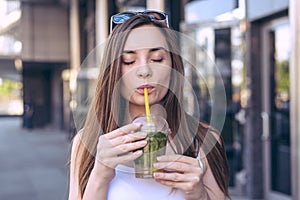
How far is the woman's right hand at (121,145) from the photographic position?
3.39ft

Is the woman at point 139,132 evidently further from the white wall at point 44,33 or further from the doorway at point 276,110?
the white wall at point 44,33

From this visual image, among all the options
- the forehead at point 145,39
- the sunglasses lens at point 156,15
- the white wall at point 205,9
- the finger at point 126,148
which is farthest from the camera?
the white wall at point 205,9

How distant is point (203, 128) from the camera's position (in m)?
1.30

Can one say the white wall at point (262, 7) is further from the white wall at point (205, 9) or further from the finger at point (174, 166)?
the finger at point (174, 166)

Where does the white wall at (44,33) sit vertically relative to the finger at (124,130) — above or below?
above

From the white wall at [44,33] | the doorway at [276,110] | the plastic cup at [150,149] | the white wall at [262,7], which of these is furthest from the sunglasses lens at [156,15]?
the white wall at [44,33]

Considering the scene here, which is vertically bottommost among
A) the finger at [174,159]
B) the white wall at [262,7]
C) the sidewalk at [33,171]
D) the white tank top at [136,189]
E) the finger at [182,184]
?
the sidewalk at [33,171]

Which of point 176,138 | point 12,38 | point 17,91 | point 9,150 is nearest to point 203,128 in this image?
point 176,138

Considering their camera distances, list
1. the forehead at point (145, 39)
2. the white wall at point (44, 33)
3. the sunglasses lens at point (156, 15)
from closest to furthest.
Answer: the forehead at point (145, 39), the sunglasses lens at point (156, 15), the white wall at point (44, 33)

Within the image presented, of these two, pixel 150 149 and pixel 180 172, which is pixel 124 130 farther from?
pixel 180 172

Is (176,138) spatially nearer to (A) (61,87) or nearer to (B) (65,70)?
(B) (65,70)

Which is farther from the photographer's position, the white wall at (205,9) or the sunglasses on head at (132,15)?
the white wall at (205,9)

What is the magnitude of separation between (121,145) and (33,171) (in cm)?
684

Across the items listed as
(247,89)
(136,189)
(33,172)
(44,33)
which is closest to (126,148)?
(136,189)
